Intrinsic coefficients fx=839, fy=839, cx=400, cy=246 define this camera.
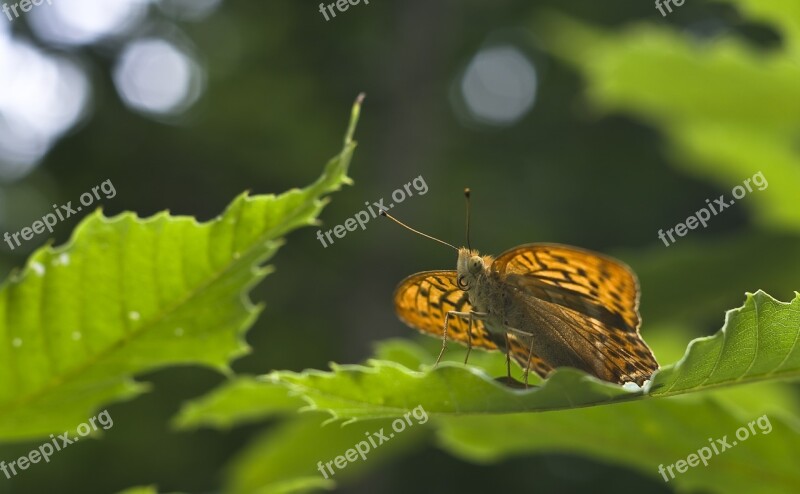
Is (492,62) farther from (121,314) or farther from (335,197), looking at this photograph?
(121,314)

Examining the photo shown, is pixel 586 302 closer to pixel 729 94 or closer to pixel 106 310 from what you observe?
pixel 106 310

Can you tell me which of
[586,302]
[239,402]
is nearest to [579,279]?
[586,302]

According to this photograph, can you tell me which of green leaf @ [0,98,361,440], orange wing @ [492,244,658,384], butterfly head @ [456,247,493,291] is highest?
green leaf @ [0,98,361,440]

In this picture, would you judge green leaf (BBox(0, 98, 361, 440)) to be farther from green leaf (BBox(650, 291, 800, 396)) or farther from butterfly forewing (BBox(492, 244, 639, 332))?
green leaf (BBox(650, 291, 800, 396))

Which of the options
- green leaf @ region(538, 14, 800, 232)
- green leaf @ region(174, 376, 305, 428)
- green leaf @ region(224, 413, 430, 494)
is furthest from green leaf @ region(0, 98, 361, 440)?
green leaf @ region(538, 14, 800, 232)

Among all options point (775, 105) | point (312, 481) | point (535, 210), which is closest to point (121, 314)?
point (312, 481)

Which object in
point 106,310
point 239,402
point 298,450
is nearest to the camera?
point 106,310
